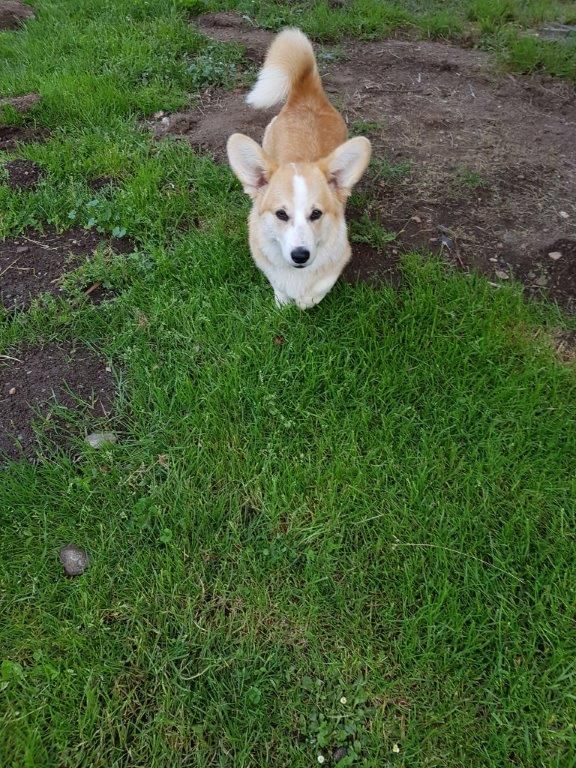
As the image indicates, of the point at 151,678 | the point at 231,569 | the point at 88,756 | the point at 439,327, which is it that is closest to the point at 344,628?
the point at 231,569

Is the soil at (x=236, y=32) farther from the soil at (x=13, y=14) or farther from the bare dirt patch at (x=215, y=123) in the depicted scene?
the soil at (x=13, y=14)

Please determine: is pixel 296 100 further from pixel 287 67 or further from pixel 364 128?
pixel 364 128

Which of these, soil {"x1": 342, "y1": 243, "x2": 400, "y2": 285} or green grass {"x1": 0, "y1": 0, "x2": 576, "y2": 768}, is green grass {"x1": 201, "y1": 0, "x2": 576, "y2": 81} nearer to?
soil {"x1": 342, "y1": 243, "x2": 400, "y2": 285}

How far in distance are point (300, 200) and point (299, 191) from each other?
0.11 feet

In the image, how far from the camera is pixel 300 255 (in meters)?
1.91

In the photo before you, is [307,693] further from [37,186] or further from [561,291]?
[37,186]

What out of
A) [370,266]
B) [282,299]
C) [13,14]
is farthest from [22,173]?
[13,14]

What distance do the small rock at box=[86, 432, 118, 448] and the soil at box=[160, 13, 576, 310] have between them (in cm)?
129

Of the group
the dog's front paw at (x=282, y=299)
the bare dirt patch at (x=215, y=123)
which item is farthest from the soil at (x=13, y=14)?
the dog's front paw at (x=282, y=299)

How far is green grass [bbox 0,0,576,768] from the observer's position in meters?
1.33

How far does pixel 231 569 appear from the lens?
159 cm

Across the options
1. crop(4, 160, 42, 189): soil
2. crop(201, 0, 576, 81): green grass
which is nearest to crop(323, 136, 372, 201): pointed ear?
crop(4, 160, 42, 189): soil

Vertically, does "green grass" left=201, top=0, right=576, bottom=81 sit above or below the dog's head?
above

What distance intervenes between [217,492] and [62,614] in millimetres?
585
